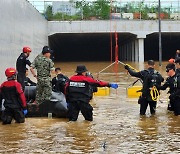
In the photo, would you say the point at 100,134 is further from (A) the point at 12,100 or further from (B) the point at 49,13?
(B) the point at 49,13

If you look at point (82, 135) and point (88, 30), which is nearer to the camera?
point (82, 135)

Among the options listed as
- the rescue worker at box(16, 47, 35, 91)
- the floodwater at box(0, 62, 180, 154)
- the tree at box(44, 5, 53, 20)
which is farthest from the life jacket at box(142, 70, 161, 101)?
the tree at box(44, 5, 53, 20)

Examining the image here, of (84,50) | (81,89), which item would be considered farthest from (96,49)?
(81,89)

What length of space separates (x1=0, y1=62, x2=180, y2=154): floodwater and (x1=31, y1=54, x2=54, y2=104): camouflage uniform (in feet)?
1.92

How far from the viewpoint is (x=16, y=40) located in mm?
18516

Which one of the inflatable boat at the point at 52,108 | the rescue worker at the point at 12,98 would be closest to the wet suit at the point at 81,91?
the inflatable boat at the point at 52,108

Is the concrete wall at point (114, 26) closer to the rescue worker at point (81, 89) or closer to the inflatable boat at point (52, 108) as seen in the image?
the inflatable boat at point (52, 108)

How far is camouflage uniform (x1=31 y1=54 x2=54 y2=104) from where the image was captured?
11570 millimetres

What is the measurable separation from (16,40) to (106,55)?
3837 cm

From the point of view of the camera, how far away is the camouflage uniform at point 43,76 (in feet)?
38.0

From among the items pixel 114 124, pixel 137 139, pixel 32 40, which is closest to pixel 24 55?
pixel 114 124

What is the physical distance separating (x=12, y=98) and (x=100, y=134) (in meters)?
2.35

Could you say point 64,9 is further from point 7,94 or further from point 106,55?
point 7,94

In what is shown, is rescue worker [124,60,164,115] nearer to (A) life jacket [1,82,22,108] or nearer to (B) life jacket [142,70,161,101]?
(B) life jacket [142,70,161,101]
